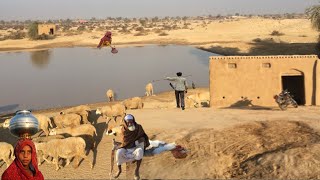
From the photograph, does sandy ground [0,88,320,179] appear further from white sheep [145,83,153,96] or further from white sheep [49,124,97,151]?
white sheep [145,83,153,96]

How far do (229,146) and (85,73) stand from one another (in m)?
25.1

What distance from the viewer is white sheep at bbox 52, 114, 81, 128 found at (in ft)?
44.3

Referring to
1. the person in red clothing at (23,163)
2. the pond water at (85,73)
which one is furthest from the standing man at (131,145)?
the pond water at (85,73)

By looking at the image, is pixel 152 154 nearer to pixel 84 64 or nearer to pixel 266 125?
A: pixel 266 125

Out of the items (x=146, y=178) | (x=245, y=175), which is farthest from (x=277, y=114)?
(x=146, y=178)

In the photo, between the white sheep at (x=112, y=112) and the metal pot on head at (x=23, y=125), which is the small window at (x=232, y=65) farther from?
the metal pot on head at (x=23, y=125)

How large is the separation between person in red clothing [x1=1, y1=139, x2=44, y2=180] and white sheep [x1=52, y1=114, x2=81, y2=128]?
8868 millimetres

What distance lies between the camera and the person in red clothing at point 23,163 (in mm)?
4527

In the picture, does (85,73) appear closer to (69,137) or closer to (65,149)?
(69,137)

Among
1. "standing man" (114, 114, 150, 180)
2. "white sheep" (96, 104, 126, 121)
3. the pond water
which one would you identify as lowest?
the pond water

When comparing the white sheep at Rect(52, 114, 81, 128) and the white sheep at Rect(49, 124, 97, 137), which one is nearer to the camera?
the white sheep at Rect(49, 124, 97, 137)

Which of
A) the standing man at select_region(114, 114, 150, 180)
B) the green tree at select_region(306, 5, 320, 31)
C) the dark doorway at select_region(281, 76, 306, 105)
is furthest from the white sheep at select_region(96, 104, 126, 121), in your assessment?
the green tree at select_region(306, 5, 320, 31)

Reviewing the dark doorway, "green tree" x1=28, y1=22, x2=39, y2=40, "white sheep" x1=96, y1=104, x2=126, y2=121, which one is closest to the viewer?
"white sheep" x1=96, y1=104, x2=126, y2=121

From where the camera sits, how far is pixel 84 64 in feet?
131
